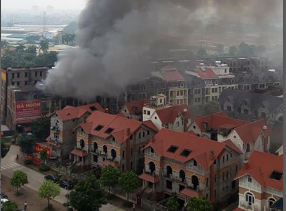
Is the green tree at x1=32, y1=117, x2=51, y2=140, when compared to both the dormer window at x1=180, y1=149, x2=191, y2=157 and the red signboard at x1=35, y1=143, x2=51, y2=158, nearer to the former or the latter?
the red signboard at x1=35, y1=143, x2=51, y2=158

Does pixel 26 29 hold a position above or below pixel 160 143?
above

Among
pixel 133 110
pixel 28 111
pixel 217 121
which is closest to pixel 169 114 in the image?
pixel 217 121

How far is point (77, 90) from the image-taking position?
7754 mm

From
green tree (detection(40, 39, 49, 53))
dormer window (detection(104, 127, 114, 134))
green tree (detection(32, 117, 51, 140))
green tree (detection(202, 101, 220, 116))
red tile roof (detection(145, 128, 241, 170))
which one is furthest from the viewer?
green tree (detection(40, 39, 49, 53))

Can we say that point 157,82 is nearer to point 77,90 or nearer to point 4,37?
point 77,90

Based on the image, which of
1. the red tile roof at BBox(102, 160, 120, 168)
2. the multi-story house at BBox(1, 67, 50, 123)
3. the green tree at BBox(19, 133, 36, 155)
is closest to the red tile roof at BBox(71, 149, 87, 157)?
the red tile roof at BBox(102, 160, 120, 168)

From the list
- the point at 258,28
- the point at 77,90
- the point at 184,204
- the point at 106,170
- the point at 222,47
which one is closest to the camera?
the point at 184,204

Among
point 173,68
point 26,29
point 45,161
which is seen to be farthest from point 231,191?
point 26,29

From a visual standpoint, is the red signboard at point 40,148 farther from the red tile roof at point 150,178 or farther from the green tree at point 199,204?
the green tree at point 199,204

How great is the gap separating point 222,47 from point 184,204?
16.0 ft

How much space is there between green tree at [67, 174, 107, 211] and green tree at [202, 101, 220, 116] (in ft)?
10.8

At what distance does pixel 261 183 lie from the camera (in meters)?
3.79

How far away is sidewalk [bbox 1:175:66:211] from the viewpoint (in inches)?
174

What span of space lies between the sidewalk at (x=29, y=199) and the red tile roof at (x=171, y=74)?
394 cm
